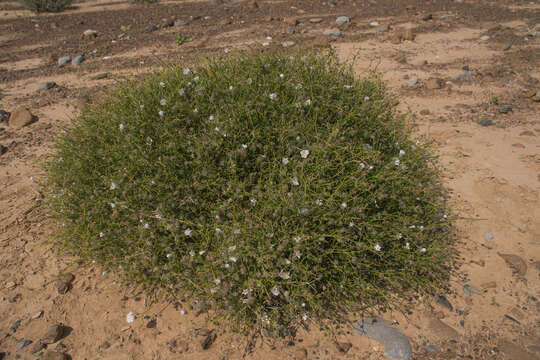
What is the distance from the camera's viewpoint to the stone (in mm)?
6242

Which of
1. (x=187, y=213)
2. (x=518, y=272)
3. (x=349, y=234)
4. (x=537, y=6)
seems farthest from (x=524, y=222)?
(x=537, y=6)

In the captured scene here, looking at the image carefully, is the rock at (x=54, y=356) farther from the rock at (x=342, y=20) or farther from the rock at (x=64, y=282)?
the rock at (x=342, y=20)

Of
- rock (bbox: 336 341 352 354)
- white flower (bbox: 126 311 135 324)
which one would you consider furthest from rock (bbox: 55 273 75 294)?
rock (bbox: 336 341 352 354)

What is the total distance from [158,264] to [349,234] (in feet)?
5.37

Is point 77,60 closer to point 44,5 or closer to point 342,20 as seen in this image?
point 342,20

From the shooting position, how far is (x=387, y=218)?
2.98 meters

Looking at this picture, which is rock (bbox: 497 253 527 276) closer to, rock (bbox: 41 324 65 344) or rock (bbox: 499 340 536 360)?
rock (bbox: 499 340 536 360)

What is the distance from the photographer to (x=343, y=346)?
2.61m

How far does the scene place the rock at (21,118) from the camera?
18.3ft

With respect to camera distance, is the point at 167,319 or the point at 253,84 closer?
the point at 167,319

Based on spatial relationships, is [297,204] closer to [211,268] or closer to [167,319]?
[211,268]

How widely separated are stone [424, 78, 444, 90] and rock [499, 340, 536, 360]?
4861 millimetres

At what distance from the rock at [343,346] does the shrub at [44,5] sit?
15292 mm

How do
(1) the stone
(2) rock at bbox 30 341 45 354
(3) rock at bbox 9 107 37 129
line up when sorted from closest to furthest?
(2) rock at bbox 30 341 45 354 → (3) rock at bbox 9 107 37 129 → (1) the stone
